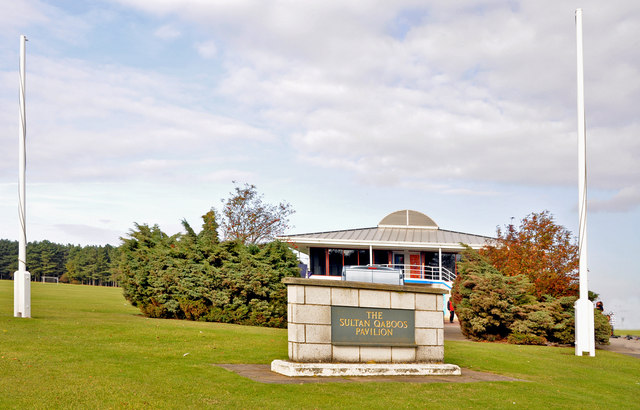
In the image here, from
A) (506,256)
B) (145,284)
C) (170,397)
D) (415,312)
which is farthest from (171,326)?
(506,256)

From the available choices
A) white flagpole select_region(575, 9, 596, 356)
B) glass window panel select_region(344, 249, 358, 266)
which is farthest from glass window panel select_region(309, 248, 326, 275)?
white flagpole select_region(575, 9, 596, 356)

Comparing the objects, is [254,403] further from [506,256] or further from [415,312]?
[506,256]

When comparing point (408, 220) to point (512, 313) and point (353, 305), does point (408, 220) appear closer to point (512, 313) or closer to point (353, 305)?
point (512, 313)

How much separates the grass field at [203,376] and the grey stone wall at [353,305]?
50.6 inches

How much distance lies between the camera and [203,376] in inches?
404

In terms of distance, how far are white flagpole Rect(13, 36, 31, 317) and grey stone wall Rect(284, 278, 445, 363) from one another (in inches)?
367

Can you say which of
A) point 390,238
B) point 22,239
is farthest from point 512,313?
point 390,238

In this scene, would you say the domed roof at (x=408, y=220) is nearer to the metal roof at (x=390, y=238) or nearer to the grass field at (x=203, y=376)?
the metal roof at (x=390, y=238)

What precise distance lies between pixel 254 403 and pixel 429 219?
38689 millimetres

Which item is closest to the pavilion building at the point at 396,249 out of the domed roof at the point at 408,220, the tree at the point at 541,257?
the domed roof at the point at 408,220

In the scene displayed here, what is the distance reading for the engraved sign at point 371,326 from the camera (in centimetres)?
1214

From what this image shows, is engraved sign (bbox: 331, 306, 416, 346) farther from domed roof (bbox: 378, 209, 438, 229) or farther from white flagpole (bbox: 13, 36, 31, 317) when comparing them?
domed roof (bbox: 378, 209, 438, 229)

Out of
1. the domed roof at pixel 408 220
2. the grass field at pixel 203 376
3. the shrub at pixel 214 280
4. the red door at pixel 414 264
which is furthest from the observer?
the domed roof at pixel 408 220

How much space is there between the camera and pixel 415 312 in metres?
13.1
